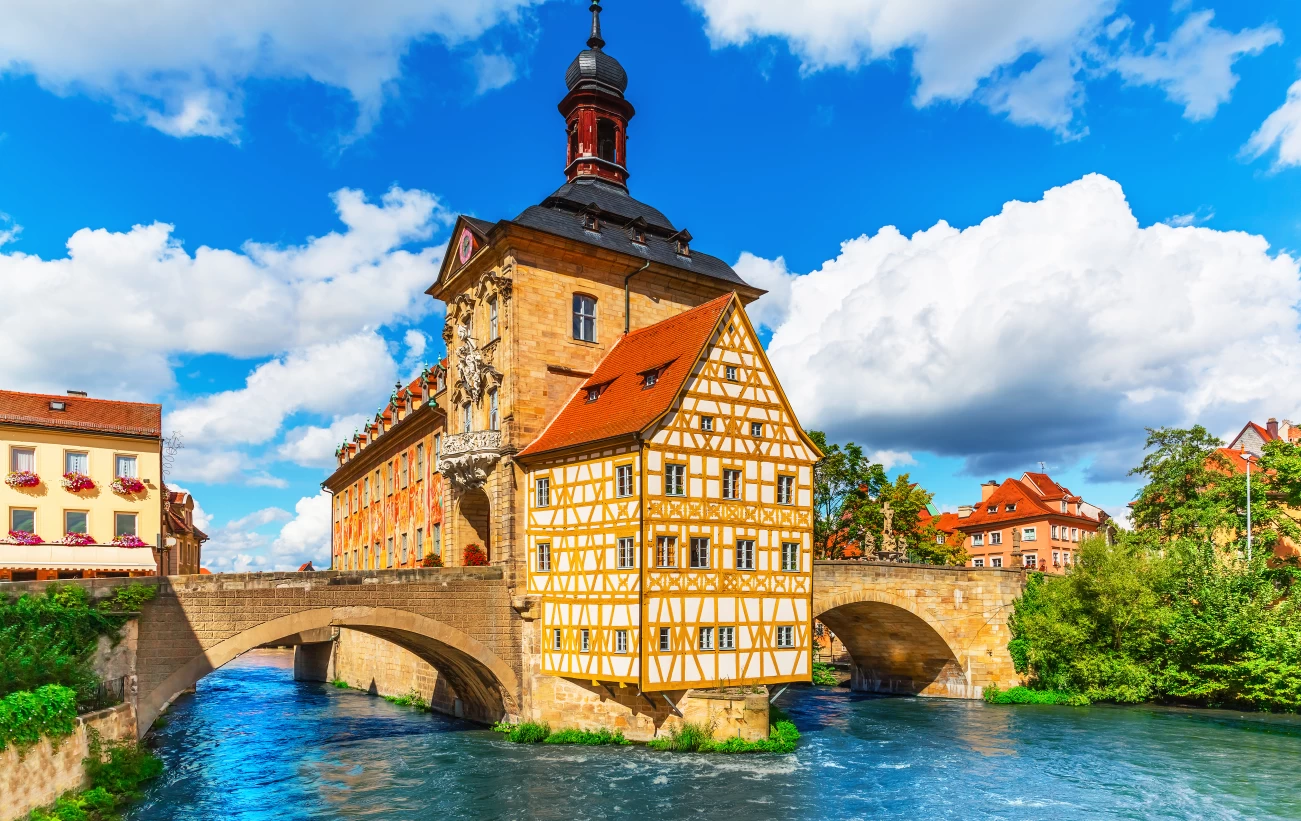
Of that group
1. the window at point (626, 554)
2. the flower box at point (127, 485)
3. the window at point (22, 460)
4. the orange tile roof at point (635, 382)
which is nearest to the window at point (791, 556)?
the window at point (626, 554)

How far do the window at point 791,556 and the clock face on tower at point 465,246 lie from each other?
1442 centimetres

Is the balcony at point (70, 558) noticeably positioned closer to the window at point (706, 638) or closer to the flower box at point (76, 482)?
the flower box at point (76, 482)

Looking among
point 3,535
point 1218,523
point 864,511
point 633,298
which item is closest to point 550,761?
point 633,298

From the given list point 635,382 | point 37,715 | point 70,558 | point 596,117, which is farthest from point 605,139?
point 37,715

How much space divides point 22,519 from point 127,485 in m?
3.00

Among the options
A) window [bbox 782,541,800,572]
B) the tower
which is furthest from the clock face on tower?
window [bbox 782,541,800,572]

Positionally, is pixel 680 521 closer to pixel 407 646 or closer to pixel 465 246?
pixel 407 646

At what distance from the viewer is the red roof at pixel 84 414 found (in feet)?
101

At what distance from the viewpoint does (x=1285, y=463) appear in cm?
3850

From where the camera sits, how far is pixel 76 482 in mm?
30859

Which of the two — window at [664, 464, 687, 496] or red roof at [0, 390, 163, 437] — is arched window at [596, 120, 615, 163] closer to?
window at [664, 464, 687, 496]

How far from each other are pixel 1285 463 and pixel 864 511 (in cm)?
1738

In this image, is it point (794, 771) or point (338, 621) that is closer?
point (794, 771)

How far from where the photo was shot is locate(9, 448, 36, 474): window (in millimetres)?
30312
